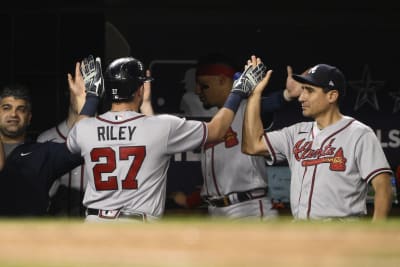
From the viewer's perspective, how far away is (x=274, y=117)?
17.9ft

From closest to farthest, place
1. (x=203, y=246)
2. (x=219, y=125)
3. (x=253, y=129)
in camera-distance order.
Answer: (x=203, y=246), (x=219, y=125), (x=253, y=129)

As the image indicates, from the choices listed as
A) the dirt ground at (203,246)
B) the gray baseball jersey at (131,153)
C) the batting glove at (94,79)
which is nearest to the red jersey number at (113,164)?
the gray baseball jersey at (131,153)

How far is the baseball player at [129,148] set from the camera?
3.67 metres

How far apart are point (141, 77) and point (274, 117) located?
1804 millimetres

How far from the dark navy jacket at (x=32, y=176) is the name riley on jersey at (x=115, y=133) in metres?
0.47

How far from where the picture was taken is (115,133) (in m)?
3.68

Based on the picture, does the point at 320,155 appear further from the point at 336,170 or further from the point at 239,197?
the point at 239,197

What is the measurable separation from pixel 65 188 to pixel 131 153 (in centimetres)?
133

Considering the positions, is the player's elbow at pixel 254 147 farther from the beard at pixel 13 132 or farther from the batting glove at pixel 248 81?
the beard at pixel 13 132

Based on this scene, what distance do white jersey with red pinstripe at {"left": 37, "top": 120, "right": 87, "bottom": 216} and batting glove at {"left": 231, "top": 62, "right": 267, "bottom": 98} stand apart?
1.23m

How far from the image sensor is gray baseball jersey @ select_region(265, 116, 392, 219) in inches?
150

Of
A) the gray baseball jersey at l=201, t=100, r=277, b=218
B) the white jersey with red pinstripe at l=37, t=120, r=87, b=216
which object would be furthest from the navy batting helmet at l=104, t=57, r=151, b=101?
the white jersey with red pinstripe at l=37, t=120, r=87, b=216

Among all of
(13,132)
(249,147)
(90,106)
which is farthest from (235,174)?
(13,132)

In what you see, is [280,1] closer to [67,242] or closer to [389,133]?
[389,133]
